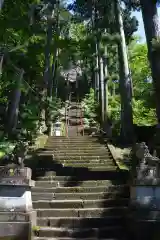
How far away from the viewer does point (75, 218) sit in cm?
805

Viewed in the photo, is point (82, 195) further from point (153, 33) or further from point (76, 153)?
point (153, 33)

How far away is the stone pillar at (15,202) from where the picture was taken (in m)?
7.05

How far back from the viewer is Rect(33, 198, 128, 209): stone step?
8609mm

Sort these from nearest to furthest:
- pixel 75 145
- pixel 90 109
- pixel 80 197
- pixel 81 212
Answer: pixel 81 212
pixel 80 197
pixel 75 145
pixel 90 109

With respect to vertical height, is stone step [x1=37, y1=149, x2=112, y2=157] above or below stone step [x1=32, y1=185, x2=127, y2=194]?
above

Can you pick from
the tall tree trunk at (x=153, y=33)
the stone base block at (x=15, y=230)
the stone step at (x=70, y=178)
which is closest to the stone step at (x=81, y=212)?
the stone base block at (x=15, y=230)

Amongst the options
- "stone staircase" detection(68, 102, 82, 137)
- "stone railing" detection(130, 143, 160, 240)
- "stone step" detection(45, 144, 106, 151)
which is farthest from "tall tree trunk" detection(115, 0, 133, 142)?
"stone railing" detection(130, 143, 160, 240)

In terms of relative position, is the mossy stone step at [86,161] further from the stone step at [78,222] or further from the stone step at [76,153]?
the stone step at [78,222]

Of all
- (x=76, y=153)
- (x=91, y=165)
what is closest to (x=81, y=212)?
(x=91, y=165)

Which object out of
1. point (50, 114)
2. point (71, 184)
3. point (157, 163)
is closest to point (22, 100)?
point (50, 114)

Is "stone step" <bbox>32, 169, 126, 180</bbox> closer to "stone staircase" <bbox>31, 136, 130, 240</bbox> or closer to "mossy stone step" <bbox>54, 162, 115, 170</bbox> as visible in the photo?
"stone staircase" <bbox>31, 136, 130, 240</bbox>

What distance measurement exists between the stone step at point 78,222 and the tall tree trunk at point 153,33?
14.8ft

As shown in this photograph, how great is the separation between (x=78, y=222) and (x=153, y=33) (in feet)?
22.4

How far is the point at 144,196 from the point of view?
7395mm
